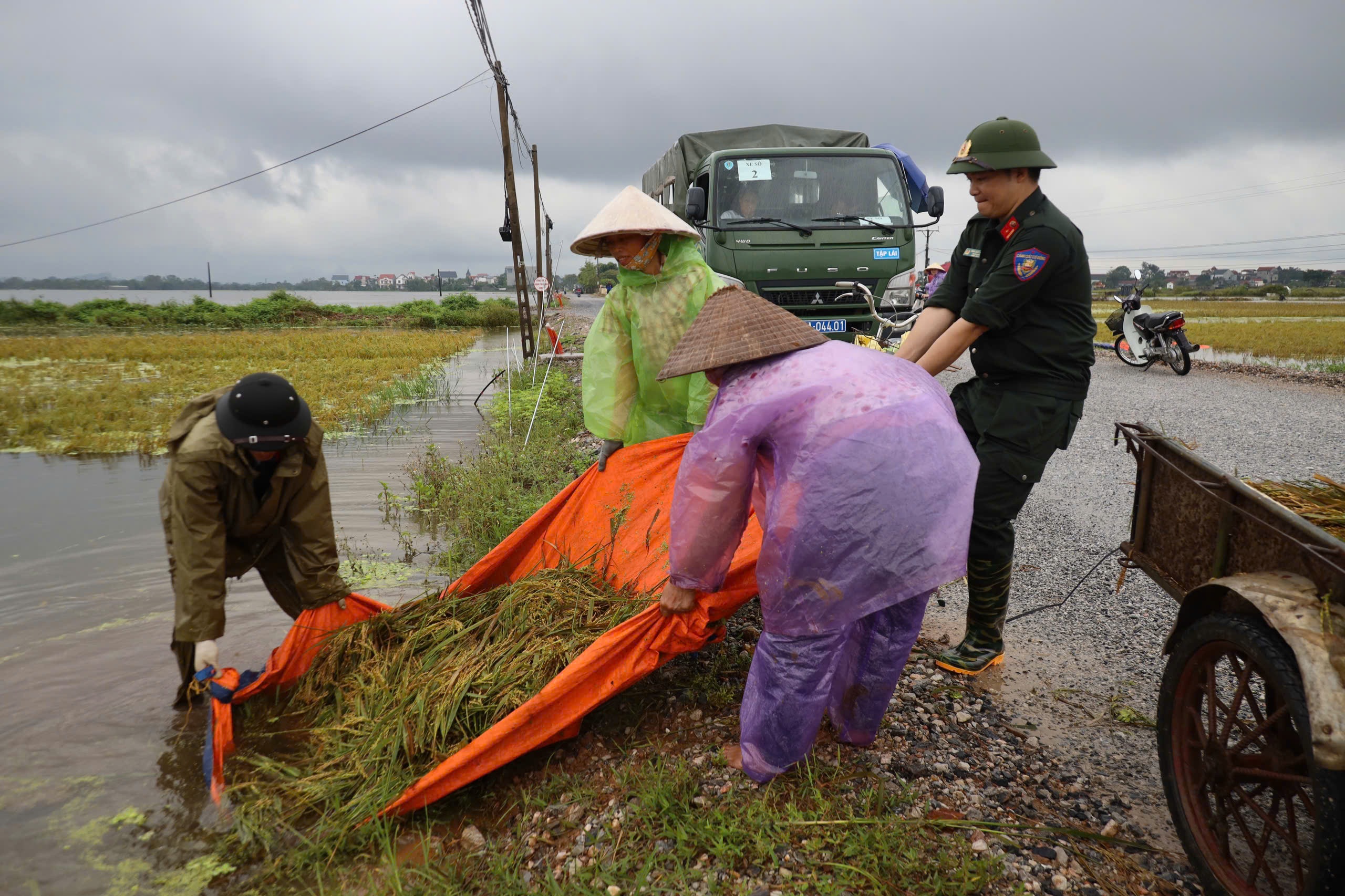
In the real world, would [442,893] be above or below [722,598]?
below

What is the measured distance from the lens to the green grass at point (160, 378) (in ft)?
30.7

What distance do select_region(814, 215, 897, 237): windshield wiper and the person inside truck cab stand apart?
59 cm

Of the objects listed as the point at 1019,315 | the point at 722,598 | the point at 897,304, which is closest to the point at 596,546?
the point at 722,598

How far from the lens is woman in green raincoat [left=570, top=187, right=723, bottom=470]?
126 inches

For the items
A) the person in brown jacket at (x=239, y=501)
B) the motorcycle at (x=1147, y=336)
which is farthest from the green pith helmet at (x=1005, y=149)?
the motorcycle at (x=1147, y=336)

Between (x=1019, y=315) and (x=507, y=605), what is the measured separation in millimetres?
2047

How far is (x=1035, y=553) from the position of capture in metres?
4.17

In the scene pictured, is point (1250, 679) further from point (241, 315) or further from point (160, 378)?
point (241, 315)

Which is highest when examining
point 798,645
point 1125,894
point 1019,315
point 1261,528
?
point 1019,315

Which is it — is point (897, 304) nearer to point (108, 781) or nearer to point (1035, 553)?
point (1035, 553)

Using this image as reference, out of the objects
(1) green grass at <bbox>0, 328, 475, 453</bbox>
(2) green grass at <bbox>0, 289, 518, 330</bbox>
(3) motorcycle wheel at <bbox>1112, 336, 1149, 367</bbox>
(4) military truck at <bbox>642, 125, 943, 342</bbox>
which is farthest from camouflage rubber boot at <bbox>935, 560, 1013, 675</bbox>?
(2) green grass at <bbox>0, 289, 518, 330</bbox>

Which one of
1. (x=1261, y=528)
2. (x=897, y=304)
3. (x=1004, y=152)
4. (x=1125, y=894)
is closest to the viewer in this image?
(x=1261, y=528)

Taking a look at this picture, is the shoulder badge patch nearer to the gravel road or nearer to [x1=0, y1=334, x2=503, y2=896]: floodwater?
the gravel road

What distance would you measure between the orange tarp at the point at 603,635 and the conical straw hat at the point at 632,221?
85 cm
